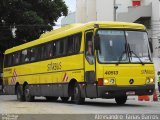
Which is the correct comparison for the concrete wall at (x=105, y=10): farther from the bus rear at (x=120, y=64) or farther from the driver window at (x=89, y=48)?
the bus rear at (x=120, y=64)

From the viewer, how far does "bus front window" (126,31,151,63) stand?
2069 cm

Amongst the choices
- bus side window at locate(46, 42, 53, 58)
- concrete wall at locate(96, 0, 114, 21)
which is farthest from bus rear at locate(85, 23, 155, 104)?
concrete wall at locate(96, 0, 114, 21)

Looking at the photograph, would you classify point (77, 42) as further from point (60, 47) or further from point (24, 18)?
point (24, 18)

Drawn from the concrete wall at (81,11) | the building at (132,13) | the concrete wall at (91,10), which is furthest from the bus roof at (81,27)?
the concrete wall at (81,11)

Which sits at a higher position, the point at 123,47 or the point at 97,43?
the point at 97,43

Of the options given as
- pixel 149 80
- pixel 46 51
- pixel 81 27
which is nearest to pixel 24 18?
pixel 46 51

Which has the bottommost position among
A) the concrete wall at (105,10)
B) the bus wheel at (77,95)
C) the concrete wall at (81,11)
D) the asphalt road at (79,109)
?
the asphalt road at (79,109)

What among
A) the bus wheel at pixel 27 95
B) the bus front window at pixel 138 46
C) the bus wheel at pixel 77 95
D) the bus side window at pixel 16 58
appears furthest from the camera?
the bus side window at pixel 16 58

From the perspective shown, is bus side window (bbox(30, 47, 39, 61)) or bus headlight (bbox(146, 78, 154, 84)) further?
bus side window (bbox(30, 47, 39, 61))

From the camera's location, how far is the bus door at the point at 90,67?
20562 mm

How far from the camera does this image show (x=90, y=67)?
2080 centimetres

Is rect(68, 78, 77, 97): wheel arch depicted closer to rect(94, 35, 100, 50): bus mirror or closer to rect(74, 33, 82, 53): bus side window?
rect(74, 33, 82, 53): bus side window

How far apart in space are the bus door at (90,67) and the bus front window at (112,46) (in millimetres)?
495

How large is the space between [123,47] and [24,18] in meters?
33.2
